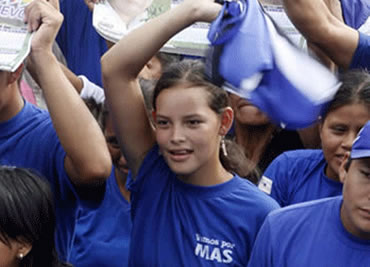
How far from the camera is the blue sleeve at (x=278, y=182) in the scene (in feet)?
12.5

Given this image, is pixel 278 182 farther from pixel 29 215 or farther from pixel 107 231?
pixel 29 215

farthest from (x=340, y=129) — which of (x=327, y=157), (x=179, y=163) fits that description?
(x=179, y=163)

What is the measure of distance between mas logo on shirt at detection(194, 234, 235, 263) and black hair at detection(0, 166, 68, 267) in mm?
469

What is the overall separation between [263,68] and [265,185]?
3.28 feet

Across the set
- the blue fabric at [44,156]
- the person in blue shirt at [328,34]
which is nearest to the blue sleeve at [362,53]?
the person in blue shirt at [328,34]

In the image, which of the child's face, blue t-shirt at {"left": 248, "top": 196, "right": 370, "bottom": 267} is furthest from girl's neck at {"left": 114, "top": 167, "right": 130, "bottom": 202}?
the child's face

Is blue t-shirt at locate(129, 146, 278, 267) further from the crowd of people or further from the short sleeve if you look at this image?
the short sleeve

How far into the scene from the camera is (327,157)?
12.1ft

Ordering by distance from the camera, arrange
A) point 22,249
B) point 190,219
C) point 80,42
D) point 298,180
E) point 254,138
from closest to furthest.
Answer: point 22,249
point 190,219
point 298,180
point 254,138
point 80,42

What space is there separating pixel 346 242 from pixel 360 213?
0.11 meters

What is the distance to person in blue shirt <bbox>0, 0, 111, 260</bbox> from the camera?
3.39m

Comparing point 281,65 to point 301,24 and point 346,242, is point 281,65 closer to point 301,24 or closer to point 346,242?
point 301,24

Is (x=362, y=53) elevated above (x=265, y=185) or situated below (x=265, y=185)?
above

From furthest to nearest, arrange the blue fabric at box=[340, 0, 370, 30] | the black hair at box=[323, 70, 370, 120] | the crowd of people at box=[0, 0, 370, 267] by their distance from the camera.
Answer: the blue fabric at box=[340, 0, 370, 30] < the black hair at box=[323, 70, 370, 120] < the crowd of people at box=[0, 0, 370, 267]
